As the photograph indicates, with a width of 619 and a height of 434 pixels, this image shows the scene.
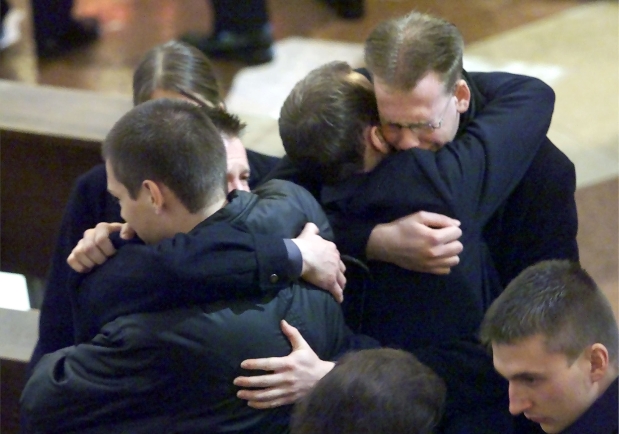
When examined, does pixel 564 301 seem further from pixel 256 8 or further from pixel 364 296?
pixel 256 8

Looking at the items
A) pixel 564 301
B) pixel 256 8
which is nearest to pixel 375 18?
pixel 256 8

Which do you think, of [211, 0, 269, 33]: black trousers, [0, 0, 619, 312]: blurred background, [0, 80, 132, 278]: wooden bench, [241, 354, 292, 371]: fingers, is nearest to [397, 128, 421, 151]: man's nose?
[241, 354, 292, 371]: fingers

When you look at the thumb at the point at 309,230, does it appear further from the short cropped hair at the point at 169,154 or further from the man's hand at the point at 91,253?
the man's hand at the point at 91,253

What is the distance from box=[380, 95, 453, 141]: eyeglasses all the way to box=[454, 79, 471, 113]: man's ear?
0.15 ft

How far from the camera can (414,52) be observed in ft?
5.24

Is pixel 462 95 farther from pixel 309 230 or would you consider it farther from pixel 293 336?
pixel 293 336

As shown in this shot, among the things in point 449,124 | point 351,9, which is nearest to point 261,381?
point 449,124

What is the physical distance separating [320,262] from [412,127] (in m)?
0.34

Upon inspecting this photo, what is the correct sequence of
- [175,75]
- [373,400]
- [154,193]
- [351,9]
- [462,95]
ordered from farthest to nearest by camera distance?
[351,9] → [175,75] → [462,95] → [154,193] → [373,400]

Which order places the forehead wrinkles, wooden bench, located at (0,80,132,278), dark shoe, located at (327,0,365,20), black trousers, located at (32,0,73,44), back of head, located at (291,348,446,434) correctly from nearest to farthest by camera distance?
back of head, located at (291,348,446,434) < the forehead wrinkles < wooden bench, located at (0,80,132,278) < black trousers, located at (32,0,73,44) < dark shoe, located at (327,0,365,20)

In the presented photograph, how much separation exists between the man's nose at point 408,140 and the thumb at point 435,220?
0.43 ft

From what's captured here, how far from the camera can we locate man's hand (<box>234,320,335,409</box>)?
1.39 meters

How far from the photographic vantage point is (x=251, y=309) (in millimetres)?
1384

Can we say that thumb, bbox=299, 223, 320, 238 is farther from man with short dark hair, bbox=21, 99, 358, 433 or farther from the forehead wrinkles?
the forehead wrinkles
